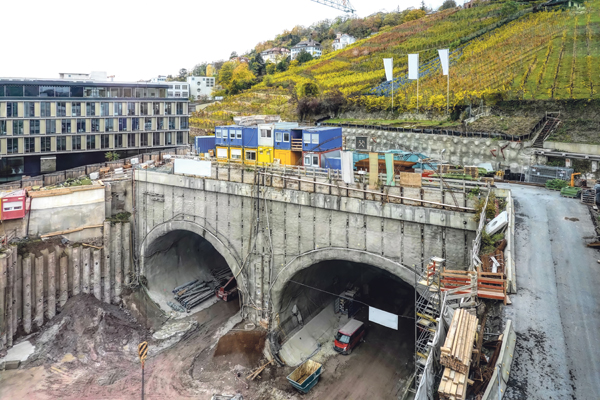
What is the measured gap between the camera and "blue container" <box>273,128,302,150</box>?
104ft

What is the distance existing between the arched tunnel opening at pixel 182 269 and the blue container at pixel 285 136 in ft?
37.4

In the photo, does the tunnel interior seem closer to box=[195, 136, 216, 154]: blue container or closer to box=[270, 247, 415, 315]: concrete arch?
box=[195, 136, 216, 154]: blue container

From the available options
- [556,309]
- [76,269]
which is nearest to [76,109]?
[76,269]

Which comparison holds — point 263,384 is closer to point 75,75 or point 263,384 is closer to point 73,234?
point 73,234

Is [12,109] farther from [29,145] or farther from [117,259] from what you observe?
[117,259]

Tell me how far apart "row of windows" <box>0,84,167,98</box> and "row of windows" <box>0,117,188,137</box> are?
3.34m

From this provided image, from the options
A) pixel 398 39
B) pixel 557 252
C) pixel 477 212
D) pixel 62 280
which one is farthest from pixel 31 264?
pixel 398 39

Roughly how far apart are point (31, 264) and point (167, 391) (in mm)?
13773

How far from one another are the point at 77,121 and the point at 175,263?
27664 millimetres

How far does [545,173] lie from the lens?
28.0 m

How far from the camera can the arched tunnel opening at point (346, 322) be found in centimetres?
2575

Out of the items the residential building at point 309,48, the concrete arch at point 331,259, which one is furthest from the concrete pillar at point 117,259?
the residential building at point 309,48

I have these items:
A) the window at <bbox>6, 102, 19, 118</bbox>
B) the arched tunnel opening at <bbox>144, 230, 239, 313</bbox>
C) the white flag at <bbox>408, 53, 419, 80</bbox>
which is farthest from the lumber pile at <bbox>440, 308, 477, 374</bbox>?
the window at <bbox>6, 102, 19, 118</bbox>

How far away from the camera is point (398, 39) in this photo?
320 ft
